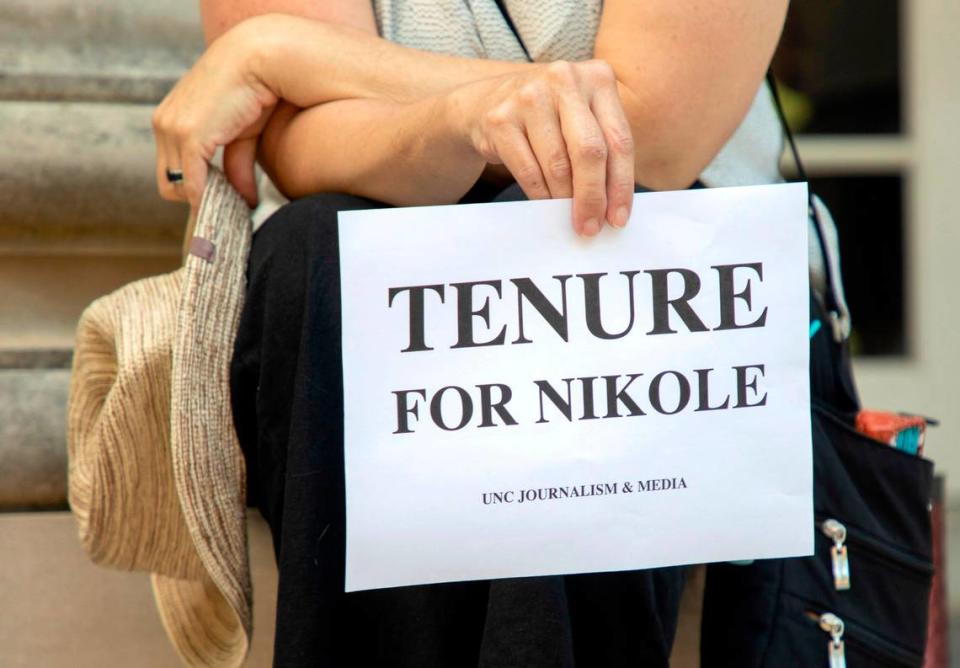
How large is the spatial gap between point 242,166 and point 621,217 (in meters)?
0.48

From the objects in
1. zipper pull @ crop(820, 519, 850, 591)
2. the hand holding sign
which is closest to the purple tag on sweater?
the hand holding sign

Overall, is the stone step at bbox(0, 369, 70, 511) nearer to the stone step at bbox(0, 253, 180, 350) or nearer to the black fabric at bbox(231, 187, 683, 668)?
the stone step at bbox(0, 253, 180, 350)

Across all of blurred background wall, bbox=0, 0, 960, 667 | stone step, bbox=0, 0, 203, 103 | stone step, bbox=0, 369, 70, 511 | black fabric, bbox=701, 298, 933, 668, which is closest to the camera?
black fabric, bbox=701, 298, 933, 668

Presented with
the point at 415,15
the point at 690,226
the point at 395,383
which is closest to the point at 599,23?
the point at 415,15

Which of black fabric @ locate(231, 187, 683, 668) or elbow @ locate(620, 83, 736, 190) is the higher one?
elbow @ locate(620, 83, 736, 190)

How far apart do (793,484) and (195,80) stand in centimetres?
64

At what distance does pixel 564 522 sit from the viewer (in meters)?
0.78

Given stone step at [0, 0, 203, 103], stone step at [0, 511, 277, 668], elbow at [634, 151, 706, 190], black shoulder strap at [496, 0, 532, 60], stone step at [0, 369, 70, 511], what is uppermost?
stone step at [0, 0, 203, 103]

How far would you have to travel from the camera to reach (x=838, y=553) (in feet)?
3.16

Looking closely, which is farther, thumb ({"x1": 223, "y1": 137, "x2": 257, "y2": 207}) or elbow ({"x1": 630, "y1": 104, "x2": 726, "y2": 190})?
thumb ({"x1": 223, "y1": 137, "x2": 257, "y2": 207})

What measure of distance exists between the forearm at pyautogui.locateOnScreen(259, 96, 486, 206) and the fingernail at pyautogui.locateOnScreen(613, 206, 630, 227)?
142mm

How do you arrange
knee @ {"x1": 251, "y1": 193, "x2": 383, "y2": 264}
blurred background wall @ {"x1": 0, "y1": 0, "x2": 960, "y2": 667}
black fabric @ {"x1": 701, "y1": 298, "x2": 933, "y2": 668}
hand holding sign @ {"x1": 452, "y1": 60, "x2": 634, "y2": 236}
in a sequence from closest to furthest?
hand holding sign @ {"x1": 452, "y1": 60, "x2": 634, "y2": 236} < knee @ {"x1": 251, "y1": 193, "x2": 383, "y2": 264} < black fabric @ {"x1": 701, "y1": 298, "x2": 933, "y2": 668} < blurred background wall @ {"x1": 0, "y1": 0, "x2": 960, "y2": 667}

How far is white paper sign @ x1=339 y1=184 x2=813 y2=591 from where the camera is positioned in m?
0.76

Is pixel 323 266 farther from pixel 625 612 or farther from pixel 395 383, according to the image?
pixel 625 612
